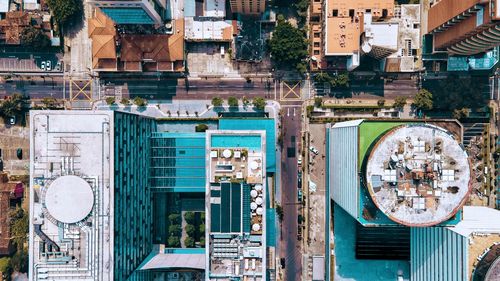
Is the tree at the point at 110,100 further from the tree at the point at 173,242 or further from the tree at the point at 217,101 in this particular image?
the tree at the point at 173,242

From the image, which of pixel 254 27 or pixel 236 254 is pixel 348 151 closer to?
pixel 236 254

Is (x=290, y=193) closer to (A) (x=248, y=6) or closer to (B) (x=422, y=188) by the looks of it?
(B) (x=422, y=188)

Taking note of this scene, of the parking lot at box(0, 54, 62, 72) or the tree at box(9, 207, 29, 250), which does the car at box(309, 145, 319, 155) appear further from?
the tree at box(9, 207, 29, 250)

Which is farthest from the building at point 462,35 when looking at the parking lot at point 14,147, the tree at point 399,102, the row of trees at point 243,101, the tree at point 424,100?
the parking lot at point 14,147

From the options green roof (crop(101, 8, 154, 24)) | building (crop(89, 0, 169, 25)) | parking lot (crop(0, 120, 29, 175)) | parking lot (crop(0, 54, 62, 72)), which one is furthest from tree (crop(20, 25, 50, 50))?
parking lot (crop(0, 120, 29, 175))

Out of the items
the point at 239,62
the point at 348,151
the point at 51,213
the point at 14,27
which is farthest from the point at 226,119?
the point at 14,27

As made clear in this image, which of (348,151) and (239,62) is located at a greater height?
(239,62)

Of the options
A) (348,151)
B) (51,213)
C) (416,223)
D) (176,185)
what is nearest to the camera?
(416,223)

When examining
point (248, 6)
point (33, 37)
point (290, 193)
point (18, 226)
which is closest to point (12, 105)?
point (33, 37)
